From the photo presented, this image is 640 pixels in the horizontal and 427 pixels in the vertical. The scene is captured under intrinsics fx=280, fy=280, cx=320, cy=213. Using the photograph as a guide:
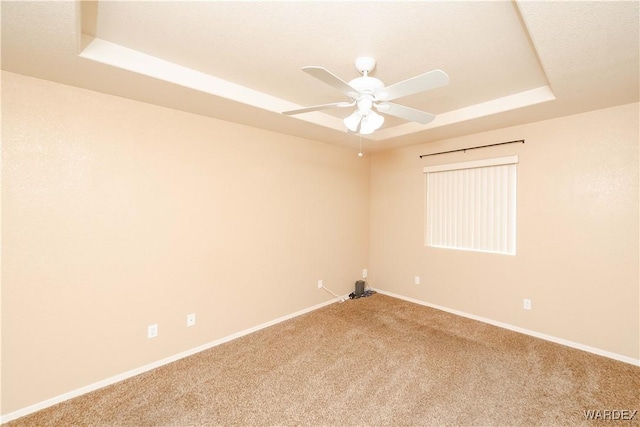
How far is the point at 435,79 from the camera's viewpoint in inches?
60.0

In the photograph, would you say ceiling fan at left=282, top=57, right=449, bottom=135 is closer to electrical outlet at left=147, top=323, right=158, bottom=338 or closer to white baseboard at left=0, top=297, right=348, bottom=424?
electrical outlet at left=147, top=323, right=158, bottom=338

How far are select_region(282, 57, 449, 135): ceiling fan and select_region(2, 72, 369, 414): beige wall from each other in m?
1.46

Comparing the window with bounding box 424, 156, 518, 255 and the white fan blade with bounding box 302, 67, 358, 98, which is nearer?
the white fan blade with bounding box 302, 67, 358, 98

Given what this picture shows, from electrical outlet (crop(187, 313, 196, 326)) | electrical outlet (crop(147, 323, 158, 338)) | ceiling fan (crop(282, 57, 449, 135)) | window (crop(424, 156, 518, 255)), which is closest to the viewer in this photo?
ceiling fan (crop(282, 57, 449, 135))

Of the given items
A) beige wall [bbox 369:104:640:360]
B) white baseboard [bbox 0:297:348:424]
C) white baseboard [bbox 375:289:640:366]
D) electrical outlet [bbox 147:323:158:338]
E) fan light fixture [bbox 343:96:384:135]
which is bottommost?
white baseboard [bbox 0:297:348:424]

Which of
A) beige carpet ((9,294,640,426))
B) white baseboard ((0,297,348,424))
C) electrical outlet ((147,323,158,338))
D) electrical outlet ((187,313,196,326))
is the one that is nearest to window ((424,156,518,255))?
beige carpet ((9,294,640,426))

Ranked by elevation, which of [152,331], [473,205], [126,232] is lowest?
[152,331]

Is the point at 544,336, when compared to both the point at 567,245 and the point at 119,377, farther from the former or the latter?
the point at 119,377

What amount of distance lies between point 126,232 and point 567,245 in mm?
4211

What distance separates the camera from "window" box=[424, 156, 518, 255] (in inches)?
130

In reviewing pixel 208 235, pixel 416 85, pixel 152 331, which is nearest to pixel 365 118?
pixel 416 85

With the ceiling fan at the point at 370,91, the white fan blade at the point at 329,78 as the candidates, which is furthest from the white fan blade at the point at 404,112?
the white fan blade at the point at 329,78

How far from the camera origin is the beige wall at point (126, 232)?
6.41ft

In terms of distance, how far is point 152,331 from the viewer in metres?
2.50
